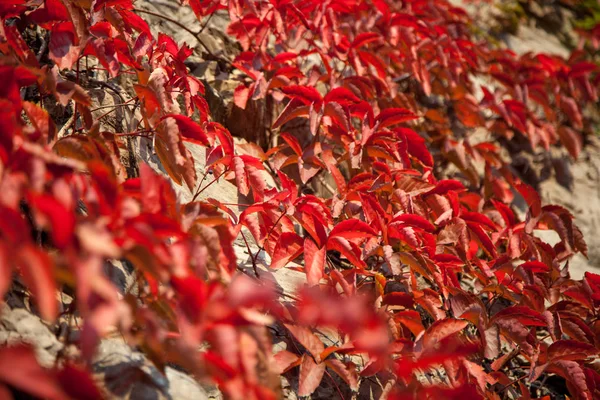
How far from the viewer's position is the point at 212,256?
0.88 m

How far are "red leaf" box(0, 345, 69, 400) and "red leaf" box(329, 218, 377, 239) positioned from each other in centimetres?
Answer: 70

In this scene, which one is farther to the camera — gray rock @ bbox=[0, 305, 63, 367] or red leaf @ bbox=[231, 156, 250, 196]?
red leaf @ bbox=[231, 156, 250, 196]

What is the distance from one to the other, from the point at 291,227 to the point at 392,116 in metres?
0.50

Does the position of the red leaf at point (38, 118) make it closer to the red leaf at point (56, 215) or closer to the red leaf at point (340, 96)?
the red leaf at point (56, 215)

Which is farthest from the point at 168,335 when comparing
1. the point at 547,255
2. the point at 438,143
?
the point at 438,143

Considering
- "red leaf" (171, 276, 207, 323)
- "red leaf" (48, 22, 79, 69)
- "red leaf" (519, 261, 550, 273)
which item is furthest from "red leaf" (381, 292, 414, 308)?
"red leaf" (48, 22, 79, 69)

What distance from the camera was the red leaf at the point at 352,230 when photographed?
118cm

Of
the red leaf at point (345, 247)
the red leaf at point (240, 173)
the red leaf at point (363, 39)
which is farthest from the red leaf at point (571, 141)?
the red leaf at point (240, 173)

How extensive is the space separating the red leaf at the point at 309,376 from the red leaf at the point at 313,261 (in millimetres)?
168

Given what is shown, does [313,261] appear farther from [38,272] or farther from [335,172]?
[38,272]

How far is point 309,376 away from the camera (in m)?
1.03

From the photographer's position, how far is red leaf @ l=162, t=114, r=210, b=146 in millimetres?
1075

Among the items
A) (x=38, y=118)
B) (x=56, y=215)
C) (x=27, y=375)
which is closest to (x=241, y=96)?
(x=38, y=118)

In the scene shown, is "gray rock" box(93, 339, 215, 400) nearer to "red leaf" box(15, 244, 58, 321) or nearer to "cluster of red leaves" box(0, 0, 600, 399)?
"cluster of red leaves" box(0, 0, 600, 399)
